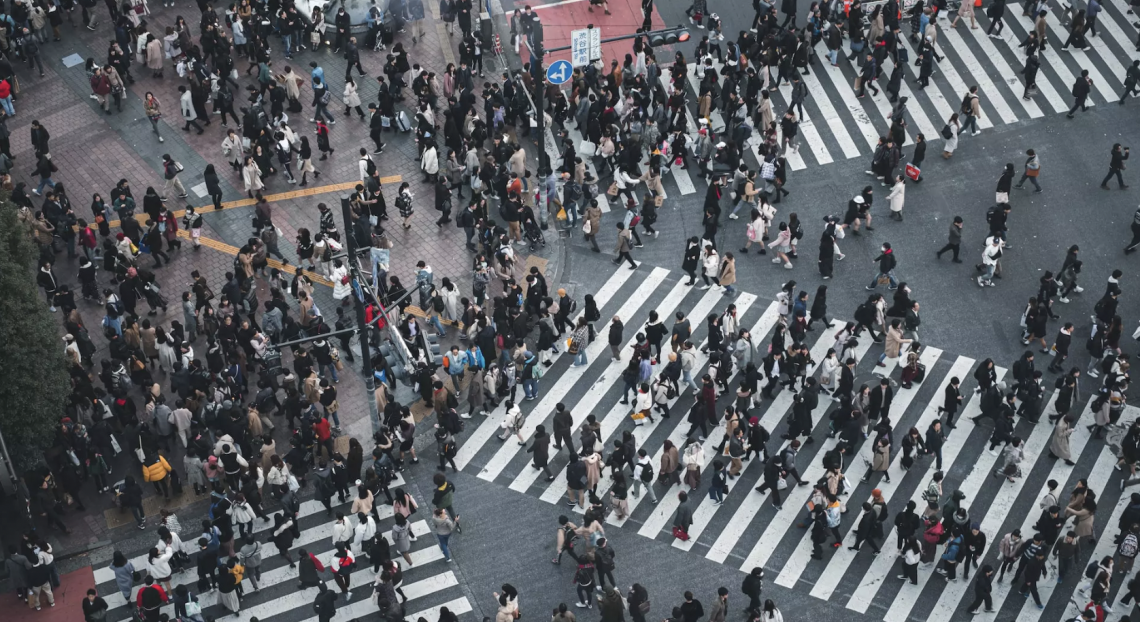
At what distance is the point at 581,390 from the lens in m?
37.0

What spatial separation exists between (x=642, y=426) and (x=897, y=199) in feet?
33.4

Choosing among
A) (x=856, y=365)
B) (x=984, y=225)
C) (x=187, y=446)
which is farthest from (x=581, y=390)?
(x=984, y=225)

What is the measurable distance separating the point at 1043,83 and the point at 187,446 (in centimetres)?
2728

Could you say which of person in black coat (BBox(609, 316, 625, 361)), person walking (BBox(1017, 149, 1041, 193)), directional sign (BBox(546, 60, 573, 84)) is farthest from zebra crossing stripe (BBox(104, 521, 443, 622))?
person walking (BBox(1017, 149, 1041, 193))

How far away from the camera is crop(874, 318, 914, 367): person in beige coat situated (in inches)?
1451

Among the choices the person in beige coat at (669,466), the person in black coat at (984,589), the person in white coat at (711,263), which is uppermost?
the person in white coat at (711,263)

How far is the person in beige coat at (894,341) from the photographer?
3684 cm

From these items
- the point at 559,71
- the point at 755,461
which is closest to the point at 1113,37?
the point at 559,71

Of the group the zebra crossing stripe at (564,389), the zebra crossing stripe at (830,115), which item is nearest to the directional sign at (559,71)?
the zebra crossing stripe at (564,389)

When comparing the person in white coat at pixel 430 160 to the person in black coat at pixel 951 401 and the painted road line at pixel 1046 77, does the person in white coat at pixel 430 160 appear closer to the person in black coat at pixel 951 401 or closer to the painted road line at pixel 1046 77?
the person in black coat at pixel 951 401

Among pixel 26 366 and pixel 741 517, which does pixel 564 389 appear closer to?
pixel 741 517

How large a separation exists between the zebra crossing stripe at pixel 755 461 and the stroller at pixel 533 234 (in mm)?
7883

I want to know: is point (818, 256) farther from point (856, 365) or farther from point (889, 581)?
point (889, 581)

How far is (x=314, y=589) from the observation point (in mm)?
32906
